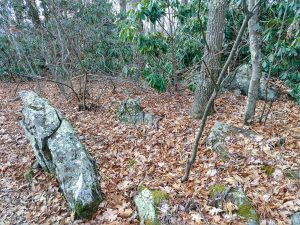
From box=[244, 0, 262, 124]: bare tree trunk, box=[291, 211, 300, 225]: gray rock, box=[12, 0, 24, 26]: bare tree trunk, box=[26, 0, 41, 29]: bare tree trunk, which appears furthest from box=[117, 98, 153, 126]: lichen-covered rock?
box=[12, 0, 24, 26]: bare tree trunk

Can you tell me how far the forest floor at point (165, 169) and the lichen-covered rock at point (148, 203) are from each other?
0.09 meters

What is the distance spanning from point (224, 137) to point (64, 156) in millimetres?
2378

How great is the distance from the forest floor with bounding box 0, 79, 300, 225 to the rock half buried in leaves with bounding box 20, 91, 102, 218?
17 cm

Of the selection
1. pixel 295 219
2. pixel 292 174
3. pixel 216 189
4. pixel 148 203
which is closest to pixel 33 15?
pixel 148 203

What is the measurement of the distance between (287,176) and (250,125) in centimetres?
143

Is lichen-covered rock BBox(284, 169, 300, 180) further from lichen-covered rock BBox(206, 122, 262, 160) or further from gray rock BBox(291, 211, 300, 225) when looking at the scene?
lichen-covered rock BBox(206, 122, 262, 160)

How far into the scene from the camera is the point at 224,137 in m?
3.97

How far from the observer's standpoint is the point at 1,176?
13.8ft

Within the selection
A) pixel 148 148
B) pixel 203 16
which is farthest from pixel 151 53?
pixel 148 148

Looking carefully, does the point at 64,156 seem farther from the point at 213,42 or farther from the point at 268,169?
the point at 213,42

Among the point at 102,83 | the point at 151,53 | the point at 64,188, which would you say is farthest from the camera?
the point at 102,83

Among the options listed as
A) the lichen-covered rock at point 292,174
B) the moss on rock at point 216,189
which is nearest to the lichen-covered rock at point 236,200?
the moss on rock at point 216,189

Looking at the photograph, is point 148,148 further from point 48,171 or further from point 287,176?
point 287,176

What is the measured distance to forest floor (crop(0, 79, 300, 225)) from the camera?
2.95 m
